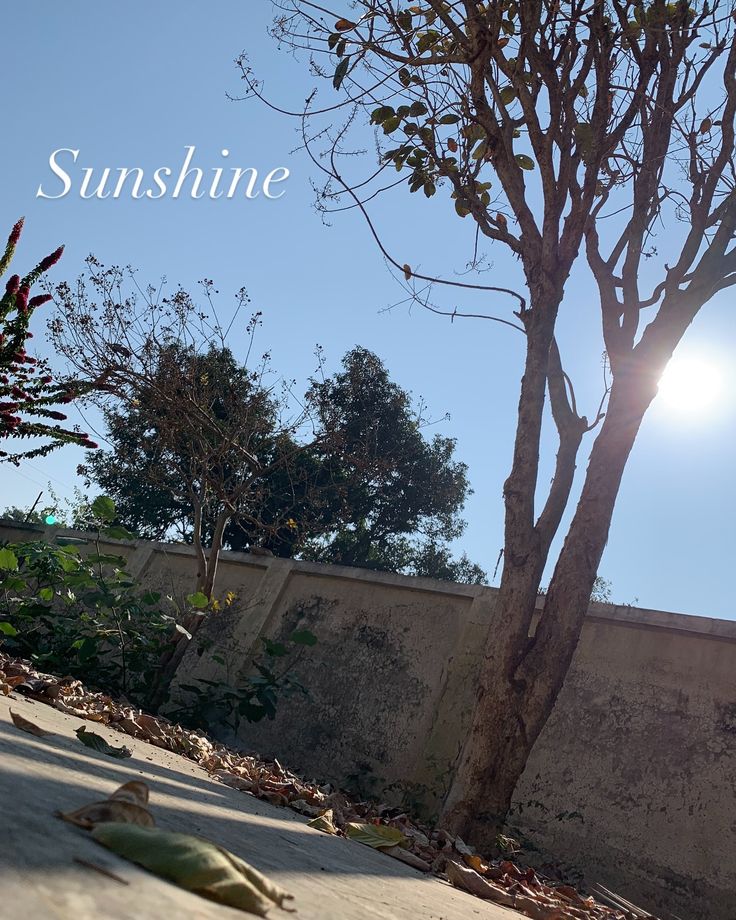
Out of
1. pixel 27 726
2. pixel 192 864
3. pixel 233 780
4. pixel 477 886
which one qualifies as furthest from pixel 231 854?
pixel 233 780

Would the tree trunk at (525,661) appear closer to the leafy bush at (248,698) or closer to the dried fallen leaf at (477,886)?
the dried fallen leaf at (477,886)

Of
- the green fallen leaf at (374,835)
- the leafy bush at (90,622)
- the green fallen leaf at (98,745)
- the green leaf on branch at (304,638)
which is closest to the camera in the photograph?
the green fallen leaf at (98,745)

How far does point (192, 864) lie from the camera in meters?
1.22

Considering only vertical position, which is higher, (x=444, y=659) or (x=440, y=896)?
(x=444, y=659)

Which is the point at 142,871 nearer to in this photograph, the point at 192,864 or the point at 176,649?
the point at 192,864

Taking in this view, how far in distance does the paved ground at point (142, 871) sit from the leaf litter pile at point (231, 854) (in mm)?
36

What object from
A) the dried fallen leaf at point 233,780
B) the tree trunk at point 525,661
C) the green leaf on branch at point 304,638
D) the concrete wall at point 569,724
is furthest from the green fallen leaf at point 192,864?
the green leaf on branch at point 304,638

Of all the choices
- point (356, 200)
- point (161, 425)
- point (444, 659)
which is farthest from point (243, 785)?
point (161, 425)

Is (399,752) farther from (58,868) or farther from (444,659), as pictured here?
(58,868)

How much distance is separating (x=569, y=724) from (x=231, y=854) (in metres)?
4.60

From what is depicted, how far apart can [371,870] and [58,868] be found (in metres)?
1.55

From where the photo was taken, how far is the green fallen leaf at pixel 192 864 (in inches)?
47.4

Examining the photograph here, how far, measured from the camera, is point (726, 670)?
Answer: 5.18 metres

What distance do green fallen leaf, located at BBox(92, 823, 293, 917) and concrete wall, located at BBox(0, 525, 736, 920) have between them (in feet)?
14.2
